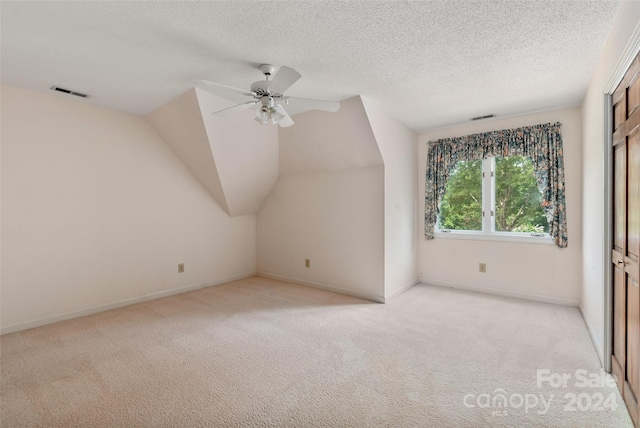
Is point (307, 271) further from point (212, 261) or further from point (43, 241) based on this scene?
point (43, 241)

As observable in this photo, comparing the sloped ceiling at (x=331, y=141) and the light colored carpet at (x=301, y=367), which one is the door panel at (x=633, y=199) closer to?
the light colored carpet at (x=301, y=367)

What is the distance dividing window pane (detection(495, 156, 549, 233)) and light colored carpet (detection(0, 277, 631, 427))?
3.32ft

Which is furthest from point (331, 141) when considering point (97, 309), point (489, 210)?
point (97, 309)

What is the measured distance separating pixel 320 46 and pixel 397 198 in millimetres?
2354

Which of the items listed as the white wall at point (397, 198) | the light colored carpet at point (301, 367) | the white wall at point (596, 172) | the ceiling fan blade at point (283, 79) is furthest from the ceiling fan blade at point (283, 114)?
the white wall at point (596, 172)

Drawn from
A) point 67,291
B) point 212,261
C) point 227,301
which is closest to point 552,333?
point 227,301

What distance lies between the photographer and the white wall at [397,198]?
147 inches

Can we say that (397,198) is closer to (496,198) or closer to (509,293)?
(496,198)

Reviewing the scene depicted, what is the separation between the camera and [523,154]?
3734 mm

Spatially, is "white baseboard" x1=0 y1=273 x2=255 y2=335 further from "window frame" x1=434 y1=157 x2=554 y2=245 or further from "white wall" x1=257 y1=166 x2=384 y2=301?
"window frame" x1=434 y1=157 x2=554 y2=245

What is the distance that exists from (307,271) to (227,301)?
128 centimetres

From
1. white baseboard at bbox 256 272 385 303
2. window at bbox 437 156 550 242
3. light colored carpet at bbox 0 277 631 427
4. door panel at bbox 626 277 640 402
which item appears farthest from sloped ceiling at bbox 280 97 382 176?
door panel at bbox 626 277 640 402

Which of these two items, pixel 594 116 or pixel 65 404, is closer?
pixel 65 404

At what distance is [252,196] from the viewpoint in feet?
15.9
